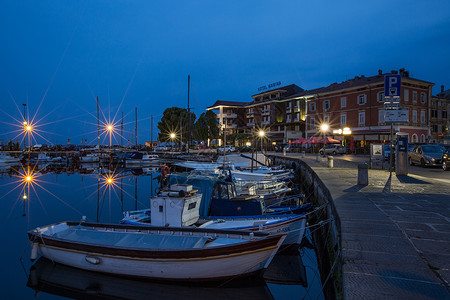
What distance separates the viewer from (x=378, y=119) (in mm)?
46000

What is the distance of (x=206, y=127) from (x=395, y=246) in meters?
65.2

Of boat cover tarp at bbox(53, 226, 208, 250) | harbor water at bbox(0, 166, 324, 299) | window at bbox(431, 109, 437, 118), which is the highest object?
window at bbox(431, 109, 437, 118)

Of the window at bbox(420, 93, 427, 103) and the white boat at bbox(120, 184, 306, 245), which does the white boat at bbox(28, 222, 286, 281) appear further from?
the window at bbox(420, 93, 427, 103)

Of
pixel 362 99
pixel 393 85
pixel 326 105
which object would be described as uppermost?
pixel 362 99

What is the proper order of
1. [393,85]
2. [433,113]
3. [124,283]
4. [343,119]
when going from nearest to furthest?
[124,283]
[393,85]
[343,119]
[433,113]

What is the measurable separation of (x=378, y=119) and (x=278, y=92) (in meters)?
28.1

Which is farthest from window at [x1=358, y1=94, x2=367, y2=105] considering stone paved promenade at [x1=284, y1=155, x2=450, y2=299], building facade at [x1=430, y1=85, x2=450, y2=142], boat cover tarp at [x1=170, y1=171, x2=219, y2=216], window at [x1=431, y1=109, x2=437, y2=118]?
boat cover tarp at [x1=170, y1=171, x2=219, y2=216]

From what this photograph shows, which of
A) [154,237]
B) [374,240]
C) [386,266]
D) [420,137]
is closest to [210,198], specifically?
[154,237]

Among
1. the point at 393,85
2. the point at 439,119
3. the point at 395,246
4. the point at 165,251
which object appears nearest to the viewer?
the point at 395,246

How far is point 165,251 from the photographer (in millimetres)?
6969

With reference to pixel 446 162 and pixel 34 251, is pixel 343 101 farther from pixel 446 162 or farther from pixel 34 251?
pixel 34 251

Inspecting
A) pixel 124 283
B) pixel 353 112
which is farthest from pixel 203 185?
pixel 353 112

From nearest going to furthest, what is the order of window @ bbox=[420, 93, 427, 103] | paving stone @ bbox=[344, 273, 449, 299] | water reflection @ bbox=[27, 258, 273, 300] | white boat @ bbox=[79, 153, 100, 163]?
paving stone @ bbox=[344, 273, 449, 299], water reflection @ bbox=[27, 258, 273, 300], window @ bbox=[420, 93, 427, 103], white boat @ bbox=[79, 153, 100, 163]

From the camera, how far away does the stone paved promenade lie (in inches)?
149
